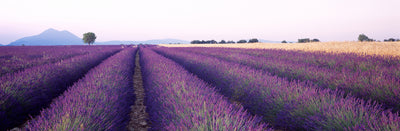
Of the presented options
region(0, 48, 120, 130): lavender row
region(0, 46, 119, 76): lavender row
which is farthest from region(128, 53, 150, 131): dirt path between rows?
region(0, 46, 119, 76): lavender row

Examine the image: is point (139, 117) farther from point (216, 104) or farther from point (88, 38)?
point (88, 38)

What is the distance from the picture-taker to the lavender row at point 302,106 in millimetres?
1720

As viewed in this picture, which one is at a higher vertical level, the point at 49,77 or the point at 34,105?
the point at 49,77

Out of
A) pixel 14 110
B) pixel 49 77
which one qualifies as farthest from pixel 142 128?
pixel 49 77

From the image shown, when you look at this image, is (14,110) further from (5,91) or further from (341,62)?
(341,62)

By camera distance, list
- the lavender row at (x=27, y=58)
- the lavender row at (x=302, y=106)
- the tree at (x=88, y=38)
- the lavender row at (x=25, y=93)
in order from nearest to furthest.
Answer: the lavender row at (x=302, y=106) < the lavender row at (x=25, y=93) < the lavender row at (x=27, y=58) < the tree at (x=88, y=38)

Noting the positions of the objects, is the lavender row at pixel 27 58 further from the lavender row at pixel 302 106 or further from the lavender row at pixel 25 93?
the lavender row at pixel 302 106

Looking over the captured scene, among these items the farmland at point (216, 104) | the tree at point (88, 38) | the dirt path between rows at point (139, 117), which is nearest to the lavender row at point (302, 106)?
the farmland at point (216, 104)

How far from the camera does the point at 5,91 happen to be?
2691 mm

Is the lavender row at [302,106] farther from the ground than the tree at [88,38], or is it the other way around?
the tree at [88,38]

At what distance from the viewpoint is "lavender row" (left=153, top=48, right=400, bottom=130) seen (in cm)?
172

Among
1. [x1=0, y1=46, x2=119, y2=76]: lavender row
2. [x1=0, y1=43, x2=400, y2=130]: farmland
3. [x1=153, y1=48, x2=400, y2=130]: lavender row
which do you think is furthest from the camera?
[x1=0, y1=46, x2=119, y2=76]: lavender row

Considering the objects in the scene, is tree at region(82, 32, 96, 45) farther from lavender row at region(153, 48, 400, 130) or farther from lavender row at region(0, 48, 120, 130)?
lavender row at region(153, 48, 400, 130)

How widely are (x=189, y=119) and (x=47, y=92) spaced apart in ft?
11.5
